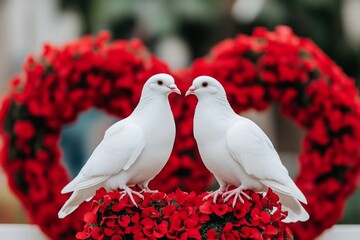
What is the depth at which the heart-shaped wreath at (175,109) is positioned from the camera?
3.85 m

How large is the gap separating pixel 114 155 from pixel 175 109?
1.27 meters

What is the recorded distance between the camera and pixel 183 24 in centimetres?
834

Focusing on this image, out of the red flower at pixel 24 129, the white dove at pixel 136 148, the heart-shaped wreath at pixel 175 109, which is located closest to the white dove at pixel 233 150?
the white dove at pixel 136 148

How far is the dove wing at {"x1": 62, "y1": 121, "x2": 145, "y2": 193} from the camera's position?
2.63 meters

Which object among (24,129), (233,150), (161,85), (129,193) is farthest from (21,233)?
(233,150)

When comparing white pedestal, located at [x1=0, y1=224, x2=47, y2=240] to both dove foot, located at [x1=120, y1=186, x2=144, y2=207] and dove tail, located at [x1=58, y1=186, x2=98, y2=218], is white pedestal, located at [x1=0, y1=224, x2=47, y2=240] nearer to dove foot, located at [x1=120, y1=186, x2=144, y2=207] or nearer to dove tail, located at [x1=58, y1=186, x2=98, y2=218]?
dove tail, located at [x1=58, y1=186, x2=98, y2=218]

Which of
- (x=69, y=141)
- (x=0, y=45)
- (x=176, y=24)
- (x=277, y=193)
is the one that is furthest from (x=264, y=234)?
(x=0, y=45)

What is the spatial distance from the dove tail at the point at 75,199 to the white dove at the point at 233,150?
1.29 ft

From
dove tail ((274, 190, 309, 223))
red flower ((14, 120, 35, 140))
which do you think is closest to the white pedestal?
red flower ((14, 120, 35, 140))

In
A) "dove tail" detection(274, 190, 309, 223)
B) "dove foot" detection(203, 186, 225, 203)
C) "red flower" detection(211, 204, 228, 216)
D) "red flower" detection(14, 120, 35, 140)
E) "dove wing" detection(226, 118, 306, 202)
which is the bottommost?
"dove tail" detection(274, 190, 309, 223)

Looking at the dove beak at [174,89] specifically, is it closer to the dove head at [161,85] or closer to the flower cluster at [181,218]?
the dove head at [161,85]

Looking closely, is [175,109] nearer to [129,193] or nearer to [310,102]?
[310,102]

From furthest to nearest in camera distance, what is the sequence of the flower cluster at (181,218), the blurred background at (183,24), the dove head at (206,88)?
1. the blurred background at (183,24)
2. the dove head at (206,88)
3. the flower cluster at (181,218)

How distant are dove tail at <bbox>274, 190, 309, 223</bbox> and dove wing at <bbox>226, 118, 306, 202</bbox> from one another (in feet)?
0.33
